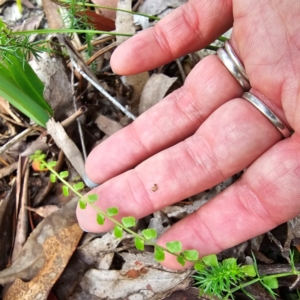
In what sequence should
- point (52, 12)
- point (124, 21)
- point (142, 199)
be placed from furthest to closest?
point (52, 12), point (124, 21), point (142, 199)

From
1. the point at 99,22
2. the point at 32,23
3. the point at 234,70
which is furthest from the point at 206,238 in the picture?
the point at 32,23

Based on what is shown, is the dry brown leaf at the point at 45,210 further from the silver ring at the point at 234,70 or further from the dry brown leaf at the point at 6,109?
the silver ring at the point at 234,70

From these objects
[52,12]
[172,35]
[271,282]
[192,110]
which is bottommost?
[271,282]

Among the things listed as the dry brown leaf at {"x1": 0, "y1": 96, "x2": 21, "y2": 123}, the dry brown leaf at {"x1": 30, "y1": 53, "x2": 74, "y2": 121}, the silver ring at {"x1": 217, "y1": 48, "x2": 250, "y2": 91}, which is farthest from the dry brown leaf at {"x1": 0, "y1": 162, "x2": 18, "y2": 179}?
the silver ring at {"x1": 217, "y1": 48, "x2": 250, "y2": 91}

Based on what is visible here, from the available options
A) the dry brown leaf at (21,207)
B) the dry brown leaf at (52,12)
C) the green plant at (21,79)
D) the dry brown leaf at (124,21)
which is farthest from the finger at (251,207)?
the dry brown leaf at (52,12)

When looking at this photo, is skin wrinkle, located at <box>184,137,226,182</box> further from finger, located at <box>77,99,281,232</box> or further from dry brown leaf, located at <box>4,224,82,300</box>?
dry brown leaf, located at <box>4,224,82,300</box>

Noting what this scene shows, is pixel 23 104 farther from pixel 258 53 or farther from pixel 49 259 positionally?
pixel 258 53

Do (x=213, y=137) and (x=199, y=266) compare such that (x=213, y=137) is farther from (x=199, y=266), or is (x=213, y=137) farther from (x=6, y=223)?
(x=6, y=223)
